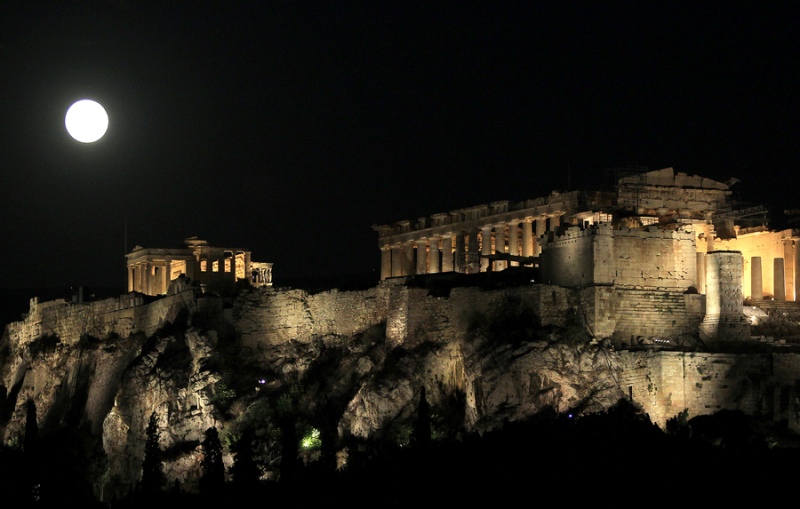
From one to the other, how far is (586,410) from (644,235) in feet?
36.9

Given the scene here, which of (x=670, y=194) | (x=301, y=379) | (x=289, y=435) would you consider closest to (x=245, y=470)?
(x=289, y=435)

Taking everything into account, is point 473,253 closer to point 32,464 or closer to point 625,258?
point 625,258

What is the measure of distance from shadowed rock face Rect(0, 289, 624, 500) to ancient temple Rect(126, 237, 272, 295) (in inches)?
388

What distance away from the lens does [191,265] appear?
103500mm

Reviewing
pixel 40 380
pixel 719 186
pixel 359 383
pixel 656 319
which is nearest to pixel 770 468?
pixel 656 319

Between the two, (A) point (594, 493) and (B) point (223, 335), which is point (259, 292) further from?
(A) point (594, 493)

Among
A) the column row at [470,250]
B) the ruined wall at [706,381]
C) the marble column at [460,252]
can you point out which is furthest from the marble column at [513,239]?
the ruined wall at [706,381]

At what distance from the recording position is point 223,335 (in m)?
84.5

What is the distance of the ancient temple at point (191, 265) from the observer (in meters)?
104

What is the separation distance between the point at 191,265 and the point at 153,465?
120 ft

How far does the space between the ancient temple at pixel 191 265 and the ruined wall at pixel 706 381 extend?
39.2m

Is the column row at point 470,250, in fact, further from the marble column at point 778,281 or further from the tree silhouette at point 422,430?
the tree silhouette at point 422,430

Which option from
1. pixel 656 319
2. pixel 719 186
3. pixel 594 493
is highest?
pixel 719 186

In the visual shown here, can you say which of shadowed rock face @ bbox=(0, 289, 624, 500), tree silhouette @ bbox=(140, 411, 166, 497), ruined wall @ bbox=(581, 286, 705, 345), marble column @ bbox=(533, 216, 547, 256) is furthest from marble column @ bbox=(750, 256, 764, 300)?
tree silhouette @ bbox=(140, 411, 166, 497)
